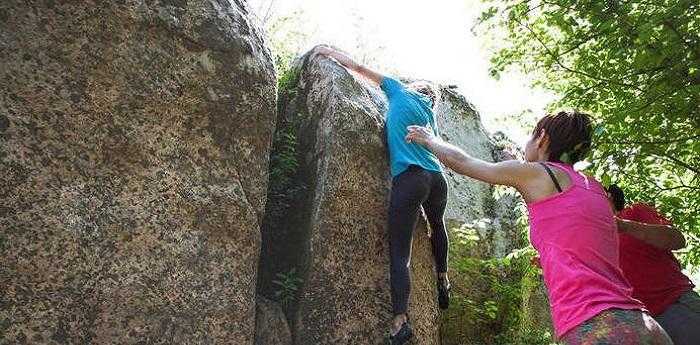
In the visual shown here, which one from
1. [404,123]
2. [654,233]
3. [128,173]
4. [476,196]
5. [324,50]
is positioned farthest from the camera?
[476,196]

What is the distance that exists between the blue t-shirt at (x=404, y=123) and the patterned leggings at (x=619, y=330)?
3.36m

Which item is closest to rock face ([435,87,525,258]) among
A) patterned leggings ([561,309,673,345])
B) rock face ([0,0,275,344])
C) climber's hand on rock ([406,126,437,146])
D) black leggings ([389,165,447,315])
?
black leggings ([389,165,447,315])

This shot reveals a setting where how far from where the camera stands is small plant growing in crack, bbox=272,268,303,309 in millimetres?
5738

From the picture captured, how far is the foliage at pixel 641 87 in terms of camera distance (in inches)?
188

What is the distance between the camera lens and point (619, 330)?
249 cm

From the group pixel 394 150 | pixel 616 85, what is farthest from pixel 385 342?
pixel 616 85

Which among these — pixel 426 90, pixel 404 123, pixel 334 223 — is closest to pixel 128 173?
pixel 334 223

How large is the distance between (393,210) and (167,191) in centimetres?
240

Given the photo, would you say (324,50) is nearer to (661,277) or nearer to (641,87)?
(641,87)

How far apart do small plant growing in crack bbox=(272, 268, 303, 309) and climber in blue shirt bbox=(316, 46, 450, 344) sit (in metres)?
1.05

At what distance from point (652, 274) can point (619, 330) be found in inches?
78.9

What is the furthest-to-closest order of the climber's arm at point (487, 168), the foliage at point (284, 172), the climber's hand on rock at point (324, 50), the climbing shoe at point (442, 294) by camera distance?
the climber's hand on rock at point (324, 50), the climbing shoe at point (442, 294), the foliage at point (284, 172), the climber's arm at point (487, 168)

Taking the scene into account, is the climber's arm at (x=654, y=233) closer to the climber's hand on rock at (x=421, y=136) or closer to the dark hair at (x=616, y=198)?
the dark hair at (x=616, y=198)

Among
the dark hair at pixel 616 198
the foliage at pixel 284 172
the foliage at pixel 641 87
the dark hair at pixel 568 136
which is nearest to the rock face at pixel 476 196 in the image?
the foliage at pixel 641 87
